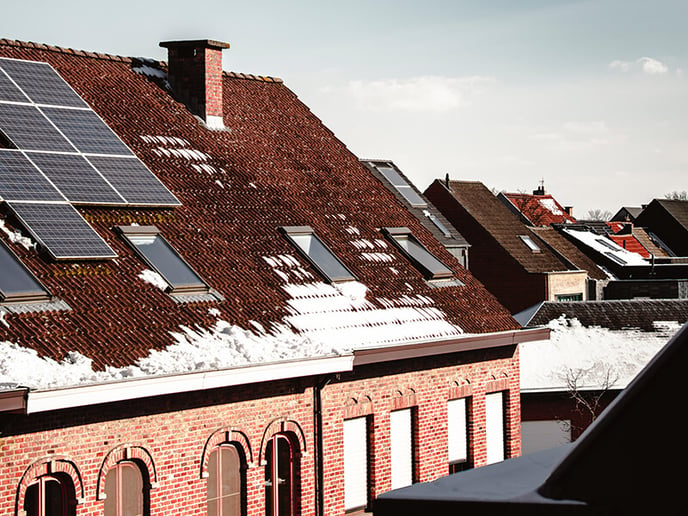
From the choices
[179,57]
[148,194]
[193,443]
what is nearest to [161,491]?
[193,443]

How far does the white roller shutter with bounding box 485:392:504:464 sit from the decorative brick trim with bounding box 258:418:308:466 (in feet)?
20.7

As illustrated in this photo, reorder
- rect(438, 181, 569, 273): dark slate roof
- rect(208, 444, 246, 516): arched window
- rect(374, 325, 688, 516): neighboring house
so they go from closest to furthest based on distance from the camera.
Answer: rect(374, 325, 688, 516): neighboring house, rect(208, 444, 246, 516): arched window, rect(438, 181, 569, 273): dark slate roof

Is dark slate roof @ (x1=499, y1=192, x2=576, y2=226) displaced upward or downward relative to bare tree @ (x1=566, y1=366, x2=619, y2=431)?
upward

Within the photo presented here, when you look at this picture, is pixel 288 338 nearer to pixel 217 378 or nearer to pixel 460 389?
pixel 217 378

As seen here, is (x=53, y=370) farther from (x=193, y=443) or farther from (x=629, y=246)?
(x=629, y=246)

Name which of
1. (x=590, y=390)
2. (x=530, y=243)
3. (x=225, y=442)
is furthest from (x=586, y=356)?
(x=530, y=243)

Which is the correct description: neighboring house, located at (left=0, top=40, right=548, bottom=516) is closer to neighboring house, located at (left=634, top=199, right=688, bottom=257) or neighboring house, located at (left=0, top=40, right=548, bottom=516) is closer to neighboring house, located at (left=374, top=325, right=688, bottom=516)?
neighboring house, located at (left=374, top=325, right=688, bottom=516)

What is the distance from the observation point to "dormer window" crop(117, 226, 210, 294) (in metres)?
15.6

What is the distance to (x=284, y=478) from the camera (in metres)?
16.5

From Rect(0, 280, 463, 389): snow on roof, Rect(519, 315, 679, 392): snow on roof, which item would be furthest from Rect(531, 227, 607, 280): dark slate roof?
Rect(0, 280, 463, 389): snow on roof

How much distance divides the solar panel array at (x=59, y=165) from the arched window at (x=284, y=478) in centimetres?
417

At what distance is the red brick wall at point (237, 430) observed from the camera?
1241 cm

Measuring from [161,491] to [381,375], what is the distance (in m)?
5.55

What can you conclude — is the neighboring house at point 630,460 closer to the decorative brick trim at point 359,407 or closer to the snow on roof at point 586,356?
the decorative brick trim at point 359,407
